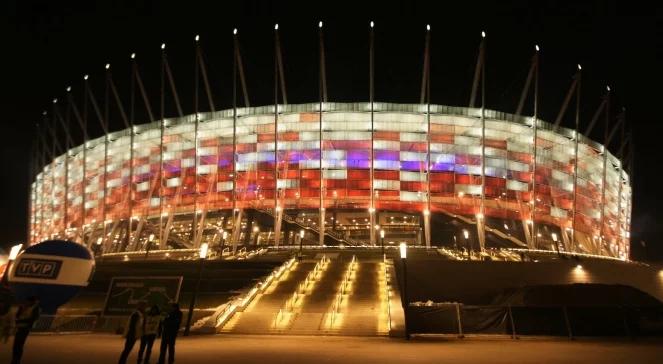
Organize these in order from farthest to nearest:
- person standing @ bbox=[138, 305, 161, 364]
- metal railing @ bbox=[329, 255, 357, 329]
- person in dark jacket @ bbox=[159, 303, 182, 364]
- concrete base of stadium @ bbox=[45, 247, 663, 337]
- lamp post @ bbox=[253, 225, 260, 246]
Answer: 1. lamp post @ bbox=[253, 225, 260, 246]
2. metal railing @ bbox=[329, 255, 357, 329]
3. concrete base of stadium @ bbox=[45, 247, 663, 337]
4. person in dark jacket @ bbox=[159, 303, 182, 364]
5. person standing @ bbox=[138, 305, 161, 364]

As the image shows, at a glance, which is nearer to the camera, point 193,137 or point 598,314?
point 598,314

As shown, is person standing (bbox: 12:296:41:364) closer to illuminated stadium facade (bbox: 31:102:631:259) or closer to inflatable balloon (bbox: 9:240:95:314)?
inflatable balloon (bbox: 9:240:95:314)

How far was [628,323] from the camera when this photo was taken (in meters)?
23.3

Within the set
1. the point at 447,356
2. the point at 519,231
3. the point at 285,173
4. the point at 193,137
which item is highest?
the point at 193,137

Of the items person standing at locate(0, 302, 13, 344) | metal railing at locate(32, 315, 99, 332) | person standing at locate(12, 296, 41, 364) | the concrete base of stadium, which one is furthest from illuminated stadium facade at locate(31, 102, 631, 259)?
person standing at locate(12, 296, 41, 364)

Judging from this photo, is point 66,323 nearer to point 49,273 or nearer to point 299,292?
point 49,273

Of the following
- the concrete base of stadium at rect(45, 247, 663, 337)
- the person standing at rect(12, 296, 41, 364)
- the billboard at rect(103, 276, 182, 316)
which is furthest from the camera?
the billboard at rect(103, 276, 182, 316)

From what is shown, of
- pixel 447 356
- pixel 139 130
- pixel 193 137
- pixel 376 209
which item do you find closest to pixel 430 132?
pixel 376 209

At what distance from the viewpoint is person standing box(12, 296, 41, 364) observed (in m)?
14.3

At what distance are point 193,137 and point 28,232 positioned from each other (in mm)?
41436

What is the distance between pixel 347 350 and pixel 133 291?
979 centimetres

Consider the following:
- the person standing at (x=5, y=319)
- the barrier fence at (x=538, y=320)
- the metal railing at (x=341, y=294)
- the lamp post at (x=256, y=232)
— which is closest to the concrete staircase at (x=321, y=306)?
the metal railing at (x=341, y=294)

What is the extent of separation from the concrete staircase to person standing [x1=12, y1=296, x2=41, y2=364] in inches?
371

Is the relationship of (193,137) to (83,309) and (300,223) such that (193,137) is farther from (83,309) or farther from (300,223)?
(83,309)
